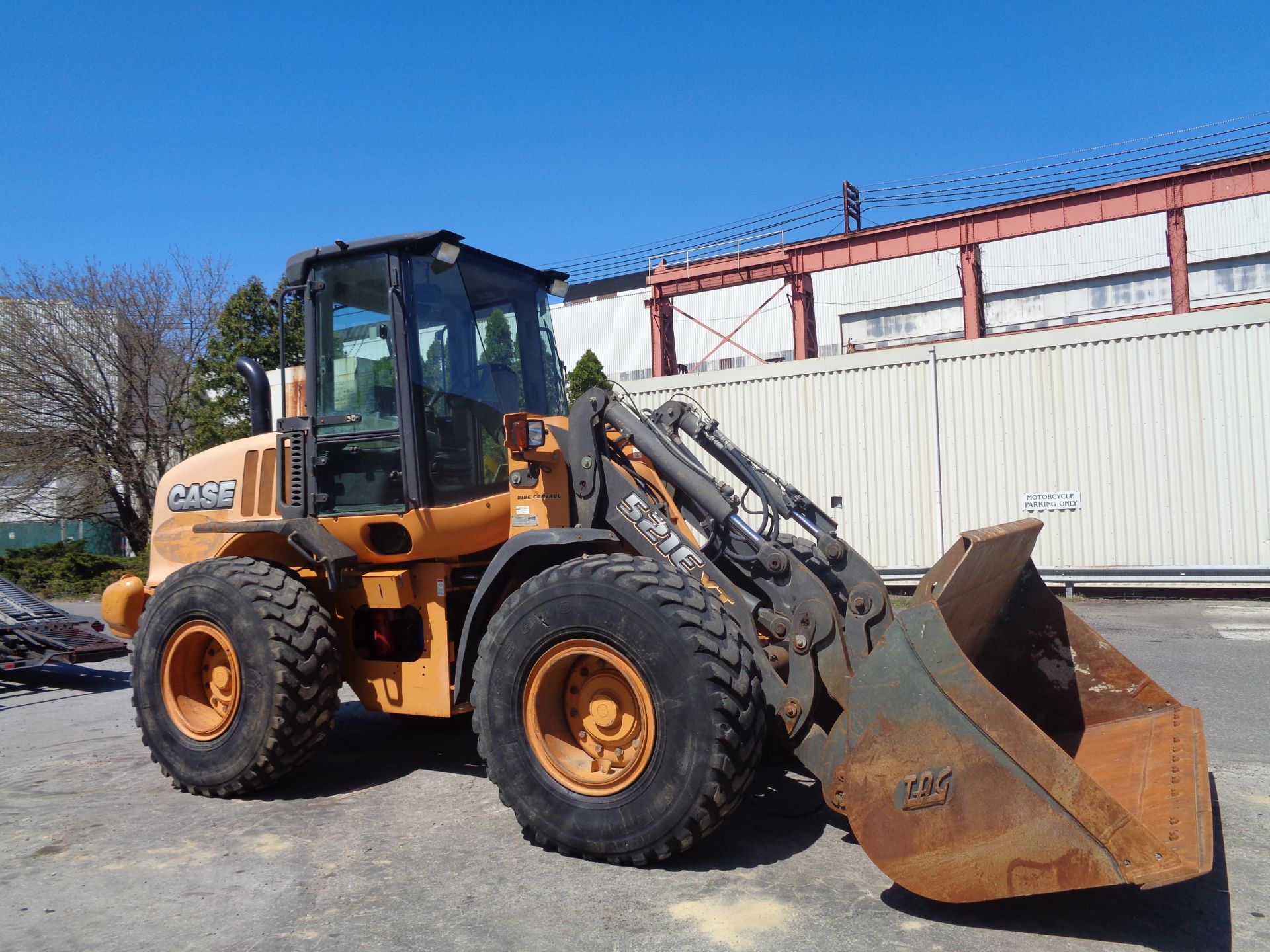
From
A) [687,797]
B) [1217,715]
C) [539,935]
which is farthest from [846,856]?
[1217,715]

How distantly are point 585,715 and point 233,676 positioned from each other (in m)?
2.17

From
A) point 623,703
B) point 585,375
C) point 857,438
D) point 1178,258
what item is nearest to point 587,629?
point 623,703

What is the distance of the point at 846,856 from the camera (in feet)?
13.6

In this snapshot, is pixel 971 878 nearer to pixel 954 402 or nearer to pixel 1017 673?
pixel 1017 673

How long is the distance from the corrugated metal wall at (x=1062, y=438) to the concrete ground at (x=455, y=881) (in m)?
7.64

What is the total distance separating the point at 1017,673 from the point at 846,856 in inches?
58.0

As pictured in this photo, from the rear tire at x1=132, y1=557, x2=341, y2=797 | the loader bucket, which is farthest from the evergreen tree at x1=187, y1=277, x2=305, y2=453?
the loader bucket

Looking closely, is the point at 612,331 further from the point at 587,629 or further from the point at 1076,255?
the point at 587,629

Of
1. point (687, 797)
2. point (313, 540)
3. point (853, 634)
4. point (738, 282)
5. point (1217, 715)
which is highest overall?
point (738, 282)

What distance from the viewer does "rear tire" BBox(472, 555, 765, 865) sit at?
3.83 m

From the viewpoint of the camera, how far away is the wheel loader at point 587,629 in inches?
134

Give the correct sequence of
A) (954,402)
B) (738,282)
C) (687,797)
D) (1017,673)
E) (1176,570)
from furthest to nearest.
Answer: (738,282), (954,402), (1176,570), (1017,673), (687,797)

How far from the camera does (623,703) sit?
4.29 metres

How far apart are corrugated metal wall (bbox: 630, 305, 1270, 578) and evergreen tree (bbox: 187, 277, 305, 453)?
11.7 m
